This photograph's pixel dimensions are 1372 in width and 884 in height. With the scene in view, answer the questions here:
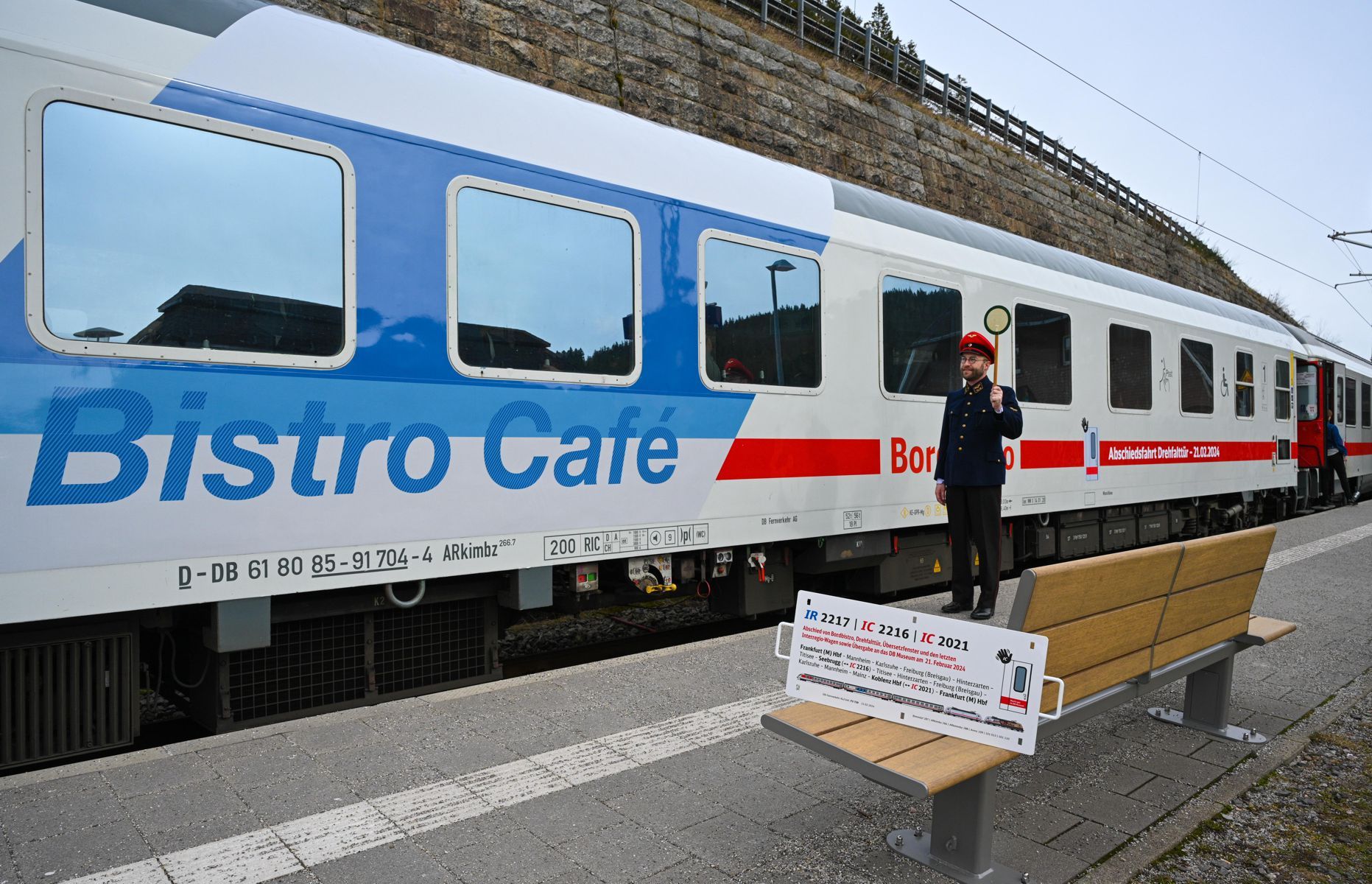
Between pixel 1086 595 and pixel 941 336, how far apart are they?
4674 mm

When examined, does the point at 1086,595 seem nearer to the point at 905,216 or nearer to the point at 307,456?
the point at 307,456

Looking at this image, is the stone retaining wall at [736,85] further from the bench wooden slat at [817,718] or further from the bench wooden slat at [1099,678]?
the bench wooden slat at [1099,678]

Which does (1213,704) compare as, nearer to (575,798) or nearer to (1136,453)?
(575,798)

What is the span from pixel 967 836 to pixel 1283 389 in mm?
14215

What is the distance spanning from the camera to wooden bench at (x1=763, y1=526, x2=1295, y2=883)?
9.09ft

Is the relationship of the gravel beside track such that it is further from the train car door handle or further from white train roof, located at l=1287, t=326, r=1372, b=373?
white train roof, located at l=1287, t=326, r=1372, b=373

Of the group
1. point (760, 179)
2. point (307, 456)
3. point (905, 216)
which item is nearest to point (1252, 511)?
point (905, 216)

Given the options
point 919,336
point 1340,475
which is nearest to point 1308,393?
point 1340,475

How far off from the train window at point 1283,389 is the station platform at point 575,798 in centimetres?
1093

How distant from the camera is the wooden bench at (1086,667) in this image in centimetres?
277

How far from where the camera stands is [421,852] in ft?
9.55

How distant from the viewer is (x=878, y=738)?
9.38 feet

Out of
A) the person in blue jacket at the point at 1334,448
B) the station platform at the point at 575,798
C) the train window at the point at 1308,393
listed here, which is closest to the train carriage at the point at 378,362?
the station platform at the point at 575,798

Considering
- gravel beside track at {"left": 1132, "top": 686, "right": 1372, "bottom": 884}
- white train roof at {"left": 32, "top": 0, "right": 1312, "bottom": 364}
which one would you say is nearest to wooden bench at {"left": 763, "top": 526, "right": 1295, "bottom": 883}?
gravel beside track at {"left": 1132, "top": 686, "right": 1372, "bottom": 884}
